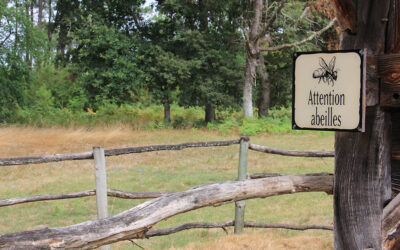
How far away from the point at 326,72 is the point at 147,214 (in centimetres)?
108

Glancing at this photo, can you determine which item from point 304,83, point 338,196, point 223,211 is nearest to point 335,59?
point 304,83

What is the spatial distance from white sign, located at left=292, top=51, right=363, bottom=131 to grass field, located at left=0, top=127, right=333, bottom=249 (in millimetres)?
2517

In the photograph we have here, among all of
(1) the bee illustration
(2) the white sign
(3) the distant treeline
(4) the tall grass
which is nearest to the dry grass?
(2) the white sign

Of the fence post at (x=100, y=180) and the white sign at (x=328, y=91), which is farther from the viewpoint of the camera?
the fence post at (x=100, y=180)

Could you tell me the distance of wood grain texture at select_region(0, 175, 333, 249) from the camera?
1.55 meters

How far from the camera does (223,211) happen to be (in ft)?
23.2

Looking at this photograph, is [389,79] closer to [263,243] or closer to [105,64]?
[263,243]

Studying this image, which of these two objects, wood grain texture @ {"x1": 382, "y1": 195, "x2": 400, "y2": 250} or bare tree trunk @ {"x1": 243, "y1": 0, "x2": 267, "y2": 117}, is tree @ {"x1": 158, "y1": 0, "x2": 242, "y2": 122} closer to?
bare tree trunk @ {"x1": 243, "y1": 0, "x2": 267, "y2": 117}

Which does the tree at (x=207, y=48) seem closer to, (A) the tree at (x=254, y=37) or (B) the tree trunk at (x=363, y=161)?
(A) the tree at (x=254, y=37)

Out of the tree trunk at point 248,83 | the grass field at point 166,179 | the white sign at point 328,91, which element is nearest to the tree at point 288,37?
the tree trunk at point 248,83

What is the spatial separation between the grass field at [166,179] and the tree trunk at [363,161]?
90.5 inches

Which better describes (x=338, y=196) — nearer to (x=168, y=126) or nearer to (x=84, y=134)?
(x=84, y=134)

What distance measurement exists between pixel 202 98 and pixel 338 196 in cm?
1710

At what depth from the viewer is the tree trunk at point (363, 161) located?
1.95m
